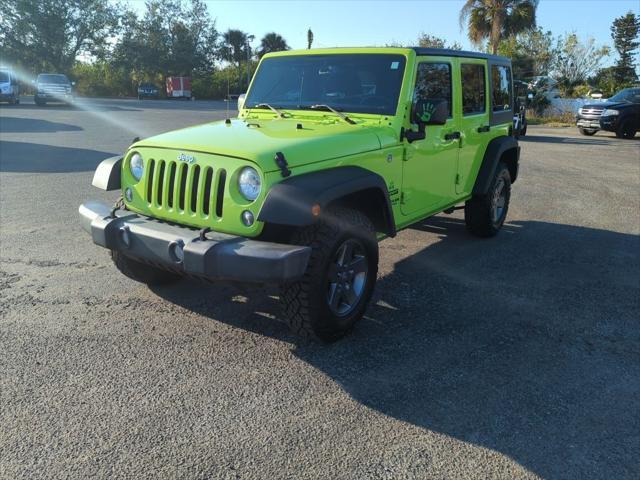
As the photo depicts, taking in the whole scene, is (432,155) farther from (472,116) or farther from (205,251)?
(205,251)

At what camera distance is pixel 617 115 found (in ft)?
64.3

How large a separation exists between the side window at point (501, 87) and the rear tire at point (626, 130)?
15.8 metres

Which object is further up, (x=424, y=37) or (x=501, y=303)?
(x=424, y=37)

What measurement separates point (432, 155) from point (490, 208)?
171cm

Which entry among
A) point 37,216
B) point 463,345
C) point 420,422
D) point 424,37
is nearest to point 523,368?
point 463,345

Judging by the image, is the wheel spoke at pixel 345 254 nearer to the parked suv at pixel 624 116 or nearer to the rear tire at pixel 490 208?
the rear tire at pixel 490 208

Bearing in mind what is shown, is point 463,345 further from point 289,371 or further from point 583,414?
point 289,371

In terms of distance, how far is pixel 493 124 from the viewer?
19.8 feet

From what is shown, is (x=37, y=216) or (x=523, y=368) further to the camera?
(x=37, y=216)

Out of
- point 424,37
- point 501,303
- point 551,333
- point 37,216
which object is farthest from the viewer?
point 424,37

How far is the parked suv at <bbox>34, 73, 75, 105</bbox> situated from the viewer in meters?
30.9

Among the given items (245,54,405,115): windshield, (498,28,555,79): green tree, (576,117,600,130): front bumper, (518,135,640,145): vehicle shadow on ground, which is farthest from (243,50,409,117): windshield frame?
(498,28,555,79): green tree

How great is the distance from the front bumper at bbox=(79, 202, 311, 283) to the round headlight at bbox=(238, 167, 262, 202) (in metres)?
0.27

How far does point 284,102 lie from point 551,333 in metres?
2.85
